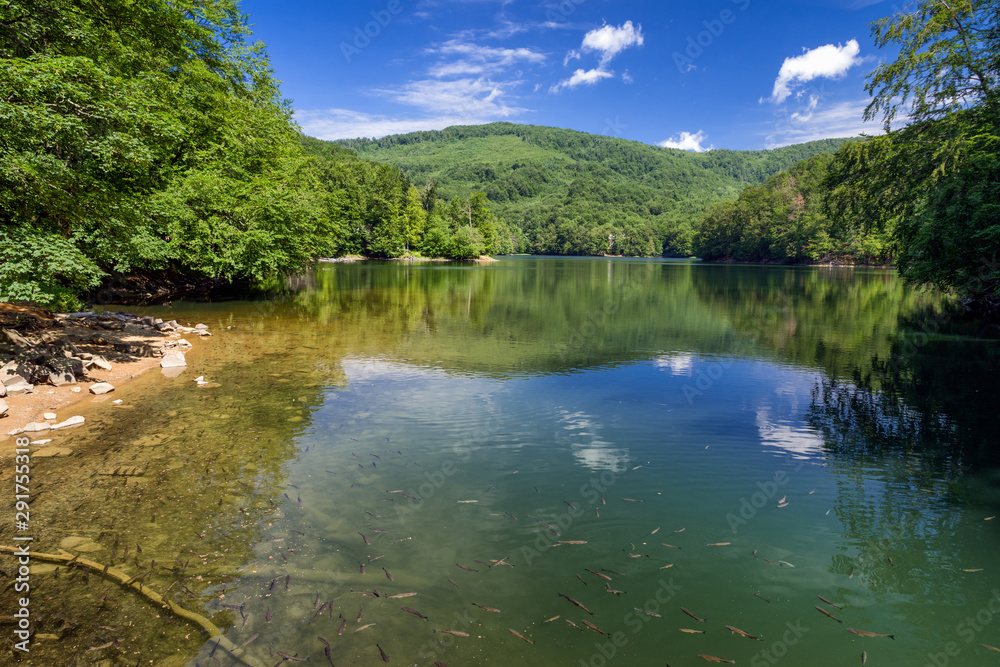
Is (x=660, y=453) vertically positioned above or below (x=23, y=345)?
below

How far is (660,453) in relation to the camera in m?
9.37

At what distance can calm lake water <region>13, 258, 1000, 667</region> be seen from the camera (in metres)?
4.92

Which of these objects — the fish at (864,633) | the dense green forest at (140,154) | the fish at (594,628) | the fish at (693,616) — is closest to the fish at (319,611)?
the fish at (594,628)

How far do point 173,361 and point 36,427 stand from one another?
544 centimetres

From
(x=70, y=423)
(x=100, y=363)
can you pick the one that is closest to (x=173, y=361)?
(x=100, y=363)

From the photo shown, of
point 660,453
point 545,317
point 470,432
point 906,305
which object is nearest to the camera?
point 660,453

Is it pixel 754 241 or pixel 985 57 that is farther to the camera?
pixel 754 241

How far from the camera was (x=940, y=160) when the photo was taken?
830 inches

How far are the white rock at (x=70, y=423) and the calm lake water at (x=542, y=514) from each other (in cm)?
27

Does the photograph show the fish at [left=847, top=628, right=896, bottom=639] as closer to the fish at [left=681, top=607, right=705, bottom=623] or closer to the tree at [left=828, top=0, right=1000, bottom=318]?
the fish at [left=681, top=607, right=705, bottom=623]

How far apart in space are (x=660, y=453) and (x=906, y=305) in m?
36.1

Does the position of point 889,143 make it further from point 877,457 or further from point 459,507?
point 459,507

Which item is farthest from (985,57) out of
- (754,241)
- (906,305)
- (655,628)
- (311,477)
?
(754,241)

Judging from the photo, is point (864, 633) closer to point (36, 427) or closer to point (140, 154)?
point (36, 427)
